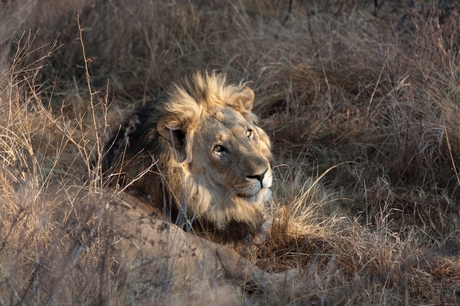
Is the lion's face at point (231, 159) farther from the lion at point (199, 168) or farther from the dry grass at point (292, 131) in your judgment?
the dry grass at point (292, 131)

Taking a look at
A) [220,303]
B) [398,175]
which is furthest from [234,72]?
[220,303]

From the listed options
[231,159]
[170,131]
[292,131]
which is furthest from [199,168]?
[292,131]

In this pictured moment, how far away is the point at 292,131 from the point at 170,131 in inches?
95.7

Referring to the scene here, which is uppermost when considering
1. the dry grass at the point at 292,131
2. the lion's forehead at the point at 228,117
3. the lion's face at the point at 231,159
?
the lion's forehead at the point at 228,117

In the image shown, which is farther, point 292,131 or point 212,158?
point 292,131

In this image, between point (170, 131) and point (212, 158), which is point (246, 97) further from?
point (170, 131)

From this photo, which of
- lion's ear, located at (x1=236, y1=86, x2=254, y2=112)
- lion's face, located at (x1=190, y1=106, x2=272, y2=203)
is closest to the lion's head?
lion's face, located at (x1=190, y1=106, x2=272, y2=203)

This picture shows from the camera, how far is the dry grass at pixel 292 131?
413 cm

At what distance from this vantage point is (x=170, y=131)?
15.4 ft

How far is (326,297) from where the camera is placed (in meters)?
4.23

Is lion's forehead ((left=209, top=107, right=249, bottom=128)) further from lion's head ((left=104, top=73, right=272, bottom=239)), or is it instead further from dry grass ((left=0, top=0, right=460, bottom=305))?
dry grass ((left=0, top=0, right=460, bottom=305))

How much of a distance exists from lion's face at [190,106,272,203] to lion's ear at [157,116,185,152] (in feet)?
0.30

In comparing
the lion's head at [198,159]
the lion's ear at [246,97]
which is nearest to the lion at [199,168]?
the lion's head at [198,159]

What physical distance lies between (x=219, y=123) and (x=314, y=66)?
9.05ft
